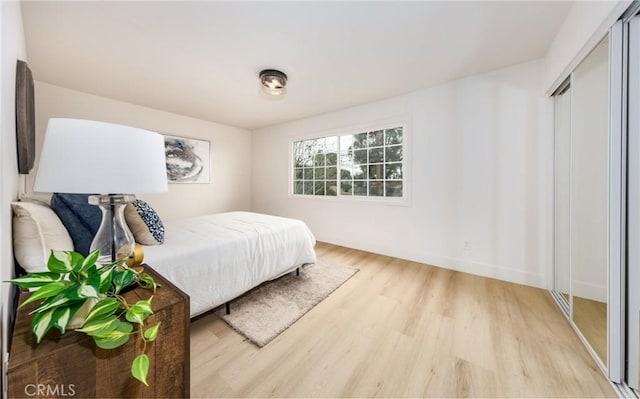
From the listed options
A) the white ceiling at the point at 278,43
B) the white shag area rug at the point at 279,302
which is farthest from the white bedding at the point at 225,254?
the white ceiling at the point at 278,43

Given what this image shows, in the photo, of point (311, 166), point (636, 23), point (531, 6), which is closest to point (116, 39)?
point (311, 166)

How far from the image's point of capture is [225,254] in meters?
1.84

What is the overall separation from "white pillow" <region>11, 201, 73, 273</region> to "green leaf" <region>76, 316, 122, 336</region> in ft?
2.78

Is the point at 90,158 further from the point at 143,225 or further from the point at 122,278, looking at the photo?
the point at 143,225

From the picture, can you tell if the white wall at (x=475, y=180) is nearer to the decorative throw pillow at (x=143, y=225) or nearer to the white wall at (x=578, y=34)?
the white wall at (x=578, y=34)

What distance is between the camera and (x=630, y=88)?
124 centimetres

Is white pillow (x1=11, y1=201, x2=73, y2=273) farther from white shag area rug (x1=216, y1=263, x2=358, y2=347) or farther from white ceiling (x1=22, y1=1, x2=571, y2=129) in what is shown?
white ceiling (x1=22, y1=1, x2=571, y2=129)

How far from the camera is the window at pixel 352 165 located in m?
3.36

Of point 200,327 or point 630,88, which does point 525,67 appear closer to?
point 630,88

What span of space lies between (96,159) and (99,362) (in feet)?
1.99

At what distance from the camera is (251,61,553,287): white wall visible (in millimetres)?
2361

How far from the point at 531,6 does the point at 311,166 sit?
10.8 feet

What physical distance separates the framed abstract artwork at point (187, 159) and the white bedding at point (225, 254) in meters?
1.78

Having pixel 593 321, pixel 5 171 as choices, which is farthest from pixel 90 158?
pixel 593 321
